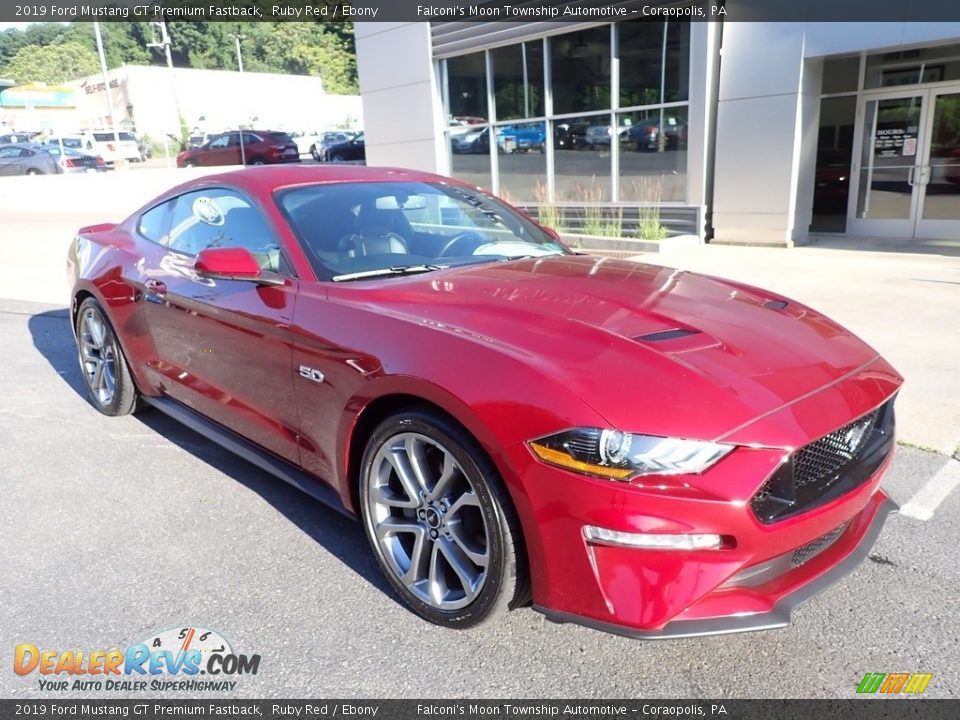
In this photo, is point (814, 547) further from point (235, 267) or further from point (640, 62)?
point (640, 62)

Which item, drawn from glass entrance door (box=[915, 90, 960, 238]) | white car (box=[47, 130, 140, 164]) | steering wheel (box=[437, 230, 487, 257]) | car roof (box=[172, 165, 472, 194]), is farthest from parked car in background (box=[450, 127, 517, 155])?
white car (box=[47, 130, 140, 164])

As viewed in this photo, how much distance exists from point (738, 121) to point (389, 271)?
933 cm

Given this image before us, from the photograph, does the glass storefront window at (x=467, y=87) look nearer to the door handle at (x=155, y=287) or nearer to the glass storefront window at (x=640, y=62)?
the glass storefront window at (x=640, y=62)

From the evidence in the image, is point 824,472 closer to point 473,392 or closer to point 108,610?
point 473,392

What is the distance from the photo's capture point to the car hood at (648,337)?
2.16m

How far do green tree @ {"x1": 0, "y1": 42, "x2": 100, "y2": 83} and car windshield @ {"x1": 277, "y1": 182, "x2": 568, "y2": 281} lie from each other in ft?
335

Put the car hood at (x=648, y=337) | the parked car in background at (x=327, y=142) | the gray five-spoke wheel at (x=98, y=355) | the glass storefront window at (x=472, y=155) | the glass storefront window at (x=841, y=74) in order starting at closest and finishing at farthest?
the car hood at (x=648, y=337), the gray five-spoke wheel at (x=98, y=355), the glass storefront window at (x=841, y=74), the glass storefront window at (x=472, y=155), the parked car in background at (x=327, y=142)

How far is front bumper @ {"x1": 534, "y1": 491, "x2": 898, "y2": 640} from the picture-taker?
81.0 inches

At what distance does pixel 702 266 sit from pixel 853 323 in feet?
10.8

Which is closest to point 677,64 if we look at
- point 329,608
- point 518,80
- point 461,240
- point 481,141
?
point 518,80

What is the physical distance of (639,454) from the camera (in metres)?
2.06

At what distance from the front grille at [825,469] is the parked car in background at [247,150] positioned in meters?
31.5

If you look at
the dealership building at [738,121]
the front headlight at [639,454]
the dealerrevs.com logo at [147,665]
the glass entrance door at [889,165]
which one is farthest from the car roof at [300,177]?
the glass entrance door at [889,165]

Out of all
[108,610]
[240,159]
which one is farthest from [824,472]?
[240,159]
